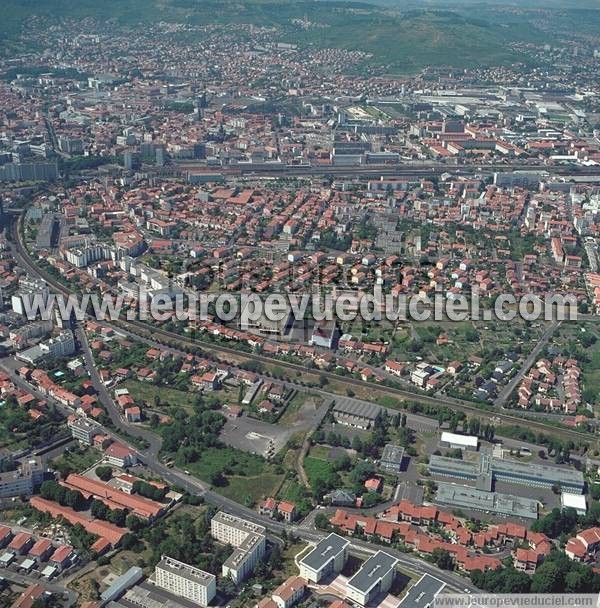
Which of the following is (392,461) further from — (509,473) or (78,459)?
(78,459)

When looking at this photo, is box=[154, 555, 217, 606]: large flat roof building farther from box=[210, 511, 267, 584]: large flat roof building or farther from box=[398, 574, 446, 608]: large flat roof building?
box=[398, 574, 446, 608]: large flat roof building

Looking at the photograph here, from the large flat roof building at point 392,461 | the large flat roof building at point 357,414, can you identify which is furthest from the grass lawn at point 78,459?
the large flat roof building at point 392,461

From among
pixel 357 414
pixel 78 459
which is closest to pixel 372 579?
pixel 357 414

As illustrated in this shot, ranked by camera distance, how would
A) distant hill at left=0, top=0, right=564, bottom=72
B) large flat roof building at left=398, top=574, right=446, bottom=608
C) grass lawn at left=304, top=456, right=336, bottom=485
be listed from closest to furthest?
1. large flat roof building at left=398, top=574, right=446, bottom=608
2. grass lawn at left=304, top=456, right=336, bottom=485
3. distant hill at left=0, top=0, right=564, bottom=72

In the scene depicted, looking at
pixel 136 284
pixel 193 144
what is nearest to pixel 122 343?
pixel 136 284

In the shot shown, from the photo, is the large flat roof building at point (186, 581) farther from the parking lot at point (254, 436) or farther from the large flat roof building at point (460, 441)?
the large flat roof building at point (460, 441)

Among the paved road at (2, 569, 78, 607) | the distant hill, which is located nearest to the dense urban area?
the paved road at (2, 569, 78, 607)
